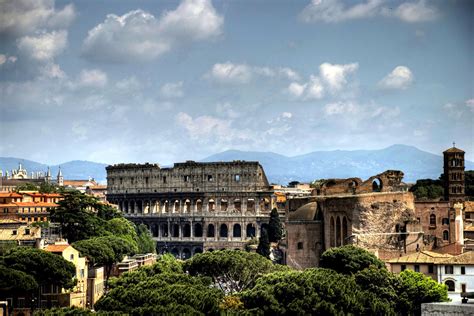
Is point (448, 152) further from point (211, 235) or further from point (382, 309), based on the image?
point (211, 235)

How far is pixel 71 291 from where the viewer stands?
63688mm

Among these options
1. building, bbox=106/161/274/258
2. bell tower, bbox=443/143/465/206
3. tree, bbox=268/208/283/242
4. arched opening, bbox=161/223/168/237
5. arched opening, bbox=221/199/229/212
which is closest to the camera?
bell tower, bbox=443/143/465/206

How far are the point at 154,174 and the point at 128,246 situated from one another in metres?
61.4

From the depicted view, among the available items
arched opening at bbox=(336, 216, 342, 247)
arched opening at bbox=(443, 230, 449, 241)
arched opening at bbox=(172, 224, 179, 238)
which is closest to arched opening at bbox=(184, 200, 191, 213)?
arched opening at bbox=(172, 224, 179, 238)

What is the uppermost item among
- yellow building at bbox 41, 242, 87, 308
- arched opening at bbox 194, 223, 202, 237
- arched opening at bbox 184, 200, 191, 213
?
arched opening at bbox 184, 200, 191, 213

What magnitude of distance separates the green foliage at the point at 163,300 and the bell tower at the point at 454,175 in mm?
43283

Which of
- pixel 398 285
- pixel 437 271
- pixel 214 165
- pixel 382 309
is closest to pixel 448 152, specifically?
pixel 437 271

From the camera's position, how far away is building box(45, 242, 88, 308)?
61719mm

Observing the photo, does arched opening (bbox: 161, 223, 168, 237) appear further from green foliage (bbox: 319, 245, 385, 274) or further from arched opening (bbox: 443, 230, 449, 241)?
green foliage (bbox: 319, 245, 385, 274)

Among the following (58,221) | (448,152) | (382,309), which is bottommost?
(382,309)

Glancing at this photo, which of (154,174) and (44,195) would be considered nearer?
(44,195)

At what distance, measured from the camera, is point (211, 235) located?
137 meters

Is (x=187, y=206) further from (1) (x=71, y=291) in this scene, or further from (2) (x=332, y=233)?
(1) (x=71, y=291)

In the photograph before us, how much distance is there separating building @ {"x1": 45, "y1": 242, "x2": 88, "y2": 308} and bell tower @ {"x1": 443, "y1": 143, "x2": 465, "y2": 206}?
3859 cm
